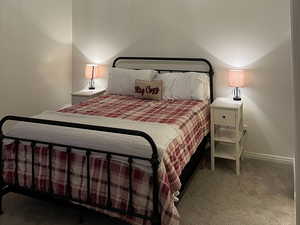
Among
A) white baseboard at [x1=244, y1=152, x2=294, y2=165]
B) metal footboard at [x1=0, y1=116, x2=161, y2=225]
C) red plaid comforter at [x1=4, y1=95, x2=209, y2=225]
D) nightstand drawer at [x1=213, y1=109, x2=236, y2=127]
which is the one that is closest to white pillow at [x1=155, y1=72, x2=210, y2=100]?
nightstand drawer at [x1=213, y1=109, x2=236, y2=127]

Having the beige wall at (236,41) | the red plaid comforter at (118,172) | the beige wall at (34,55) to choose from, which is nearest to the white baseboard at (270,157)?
the beige wall at (236,41)

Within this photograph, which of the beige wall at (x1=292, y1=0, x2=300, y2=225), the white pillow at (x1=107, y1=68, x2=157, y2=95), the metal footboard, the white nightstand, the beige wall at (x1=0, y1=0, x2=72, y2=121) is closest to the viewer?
the beige wall at (x1=292, y1=0, x2=300, y2=225)

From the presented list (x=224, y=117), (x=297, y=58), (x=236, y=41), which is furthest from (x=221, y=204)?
(x=236, y=41)

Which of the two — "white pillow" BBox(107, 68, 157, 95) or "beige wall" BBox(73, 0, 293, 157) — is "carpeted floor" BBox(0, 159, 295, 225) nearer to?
"beige wall" BBox(73, 0, 293, 157)

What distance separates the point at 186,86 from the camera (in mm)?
3395

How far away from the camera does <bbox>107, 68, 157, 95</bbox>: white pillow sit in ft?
12.0

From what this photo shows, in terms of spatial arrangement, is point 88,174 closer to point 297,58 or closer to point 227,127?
point 297,58

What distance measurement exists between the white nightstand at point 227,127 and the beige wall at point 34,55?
2449 mm

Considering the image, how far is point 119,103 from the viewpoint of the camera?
324 centimetres

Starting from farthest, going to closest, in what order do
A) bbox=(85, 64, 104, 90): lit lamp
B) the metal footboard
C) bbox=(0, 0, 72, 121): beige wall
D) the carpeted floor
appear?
1. bbox=(85, 64, 104, 90): lit lamp
2. bbox=(0, 0, 72, 121): beige wall
3. the carpeted floor
4. the metal footboard

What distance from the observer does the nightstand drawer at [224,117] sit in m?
3.01

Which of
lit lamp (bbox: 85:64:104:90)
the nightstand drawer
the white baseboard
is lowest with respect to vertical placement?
the white baseboard

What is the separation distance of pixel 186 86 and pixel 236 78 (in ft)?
1.92

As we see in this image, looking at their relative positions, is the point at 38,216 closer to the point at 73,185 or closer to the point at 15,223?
the point at 15,223
